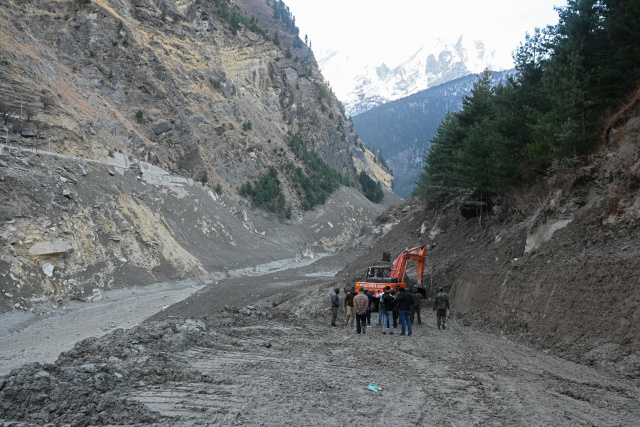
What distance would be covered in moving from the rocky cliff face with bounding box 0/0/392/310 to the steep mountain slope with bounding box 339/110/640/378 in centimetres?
2125

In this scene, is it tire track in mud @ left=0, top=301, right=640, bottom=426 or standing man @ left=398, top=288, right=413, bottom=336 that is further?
standing man @ left=398, top=288, right=413, bottom=336

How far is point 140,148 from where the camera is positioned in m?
52.2

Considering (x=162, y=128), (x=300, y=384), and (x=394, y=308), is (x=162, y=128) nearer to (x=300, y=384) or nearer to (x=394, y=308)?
(x=394, y=308)

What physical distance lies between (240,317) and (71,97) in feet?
134

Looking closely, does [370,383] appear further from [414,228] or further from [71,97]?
[71,97]

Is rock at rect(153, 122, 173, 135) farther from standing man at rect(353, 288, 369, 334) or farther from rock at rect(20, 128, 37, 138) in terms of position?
standing man at rect(353, 288, 369, 334)

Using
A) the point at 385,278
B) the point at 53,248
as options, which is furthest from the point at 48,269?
the point at 385,278

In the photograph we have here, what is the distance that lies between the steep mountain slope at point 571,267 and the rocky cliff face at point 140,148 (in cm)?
2125

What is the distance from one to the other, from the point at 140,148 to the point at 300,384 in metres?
50.4

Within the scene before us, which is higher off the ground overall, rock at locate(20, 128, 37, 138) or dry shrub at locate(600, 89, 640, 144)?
rock at locate(20, 128, 37, 138)

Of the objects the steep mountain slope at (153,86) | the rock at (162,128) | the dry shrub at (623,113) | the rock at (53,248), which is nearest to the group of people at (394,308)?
the dry shrub at (623,113)

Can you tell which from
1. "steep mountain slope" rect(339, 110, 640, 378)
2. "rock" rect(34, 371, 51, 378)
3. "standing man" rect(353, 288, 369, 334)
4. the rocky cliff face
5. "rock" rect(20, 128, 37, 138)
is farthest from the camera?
"rock" rect(20, 128, 37, 138)

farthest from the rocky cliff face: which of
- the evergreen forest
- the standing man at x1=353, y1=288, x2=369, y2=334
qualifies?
the evergreen forest

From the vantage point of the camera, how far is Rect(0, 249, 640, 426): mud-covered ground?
5570 mm
